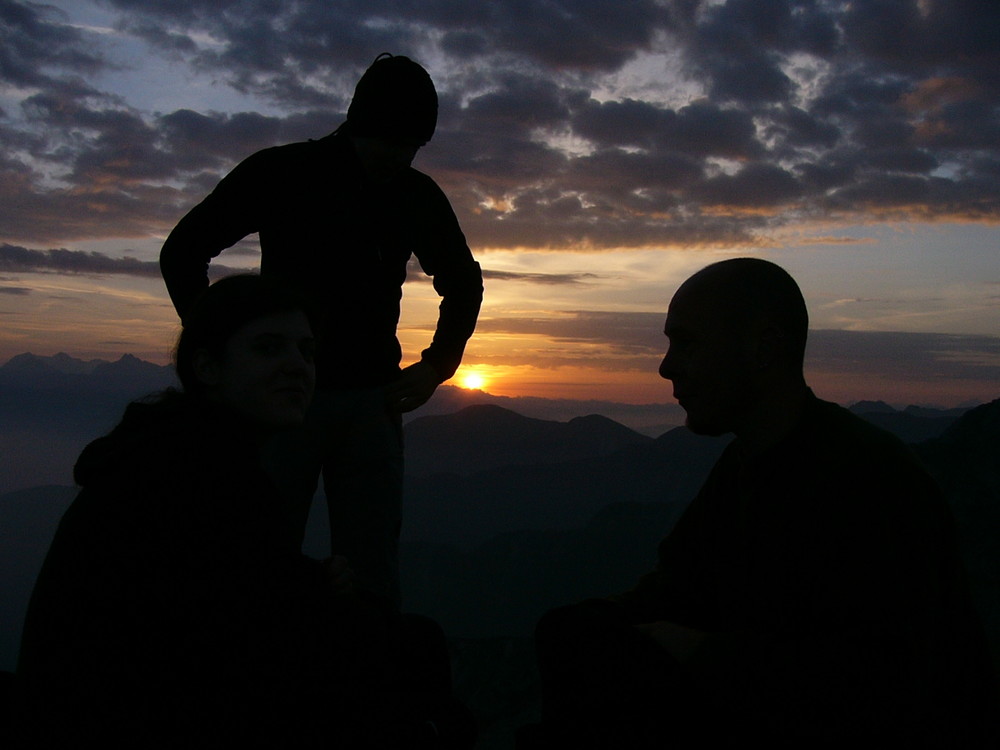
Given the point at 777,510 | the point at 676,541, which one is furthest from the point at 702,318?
the point at 676,541

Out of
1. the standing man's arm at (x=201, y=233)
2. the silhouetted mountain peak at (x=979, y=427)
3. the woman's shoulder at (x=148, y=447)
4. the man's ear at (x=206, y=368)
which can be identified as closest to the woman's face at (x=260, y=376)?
the man's ear at (x=206, y=368)

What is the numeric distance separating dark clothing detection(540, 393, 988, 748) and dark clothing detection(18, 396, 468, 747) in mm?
1177

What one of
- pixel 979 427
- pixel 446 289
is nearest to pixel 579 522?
pixel 979 427

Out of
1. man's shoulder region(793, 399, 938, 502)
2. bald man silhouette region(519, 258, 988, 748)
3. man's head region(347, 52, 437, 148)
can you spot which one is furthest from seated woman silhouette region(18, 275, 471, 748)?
man's head region(347, 52, 437, 148)

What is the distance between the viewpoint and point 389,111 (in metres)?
3.84

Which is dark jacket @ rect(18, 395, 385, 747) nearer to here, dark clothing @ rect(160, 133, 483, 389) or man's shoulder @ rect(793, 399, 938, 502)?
man's shoulder @ rect(793, 399, 938, 502)

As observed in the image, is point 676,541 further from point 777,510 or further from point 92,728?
point 92,728

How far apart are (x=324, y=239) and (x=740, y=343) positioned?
2276 millimetres

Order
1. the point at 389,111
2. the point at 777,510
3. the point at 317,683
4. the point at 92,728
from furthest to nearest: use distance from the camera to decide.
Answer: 1. the point at 389,111
2. the point at 777,510
3. the point at 317,683
4. the point at 92,728

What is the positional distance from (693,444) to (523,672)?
164222mm

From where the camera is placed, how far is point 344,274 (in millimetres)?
4141

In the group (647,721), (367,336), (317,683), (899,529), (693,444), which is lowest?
(693,444)

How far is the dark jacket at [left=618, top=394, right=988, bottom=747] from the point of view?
228cm

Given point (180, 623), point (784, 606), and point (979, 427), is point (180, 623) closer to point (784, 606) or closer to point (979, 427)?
point (784, 606)
